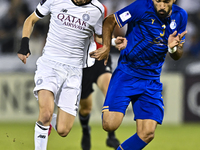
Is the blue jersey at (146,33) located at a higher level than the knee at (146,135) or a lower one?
higher

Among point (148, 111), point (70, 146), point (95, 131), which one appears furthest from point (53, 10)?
point (95, 131)

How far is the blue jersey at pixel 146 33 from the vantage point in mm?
4688

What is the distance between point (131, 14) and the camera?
15.5 ft

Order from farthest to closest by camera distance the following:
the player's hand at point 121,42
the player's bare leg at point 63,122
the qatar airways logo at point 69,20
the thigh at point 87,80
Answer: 1. the thigh at point 87,80
2. the player's bare leg at point 63,122
3. the qatar airways logo at point 69,20
4. the player's hand at point 121,42

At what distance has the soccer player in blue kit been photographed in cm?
468

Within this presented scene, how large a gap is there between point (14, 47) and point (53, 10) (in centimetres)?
483

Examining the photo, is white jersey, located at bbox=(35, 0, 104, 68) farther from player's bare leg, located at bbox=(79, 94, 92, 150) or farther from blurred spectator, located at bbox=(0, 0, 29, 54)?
blurred spectator, located at bbox=(0, 0, 29, 54)

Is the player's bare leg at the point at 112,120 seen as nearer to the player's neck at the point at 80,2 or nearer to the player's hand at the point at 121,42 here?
the player's hand at the point at 121,42

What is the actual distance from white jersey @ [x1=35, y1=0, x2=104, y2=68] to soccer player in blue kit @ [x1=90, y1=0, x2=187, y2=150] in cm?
30

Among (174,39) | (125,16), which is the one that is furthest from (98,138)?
(174,39)

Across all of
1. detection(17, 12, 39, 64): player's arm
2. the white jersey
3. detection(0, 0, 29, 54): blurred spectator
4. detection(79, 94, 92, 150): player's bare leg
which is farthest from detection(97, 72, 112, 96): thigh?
detection(0, 0, 29, 54): blurred spectator

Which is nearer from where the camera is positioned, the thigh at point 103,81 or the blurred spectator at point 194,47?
the thigh at point 103,81

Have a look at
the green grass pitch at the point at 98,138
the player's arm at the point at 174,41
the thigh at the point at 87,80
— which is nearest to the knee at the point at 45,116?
the green grass pitch at the point at 98,138

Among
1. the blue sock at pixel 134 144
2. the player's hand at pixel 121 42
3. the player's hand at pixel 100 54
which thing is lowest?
the blue sock at pixel 134 144
